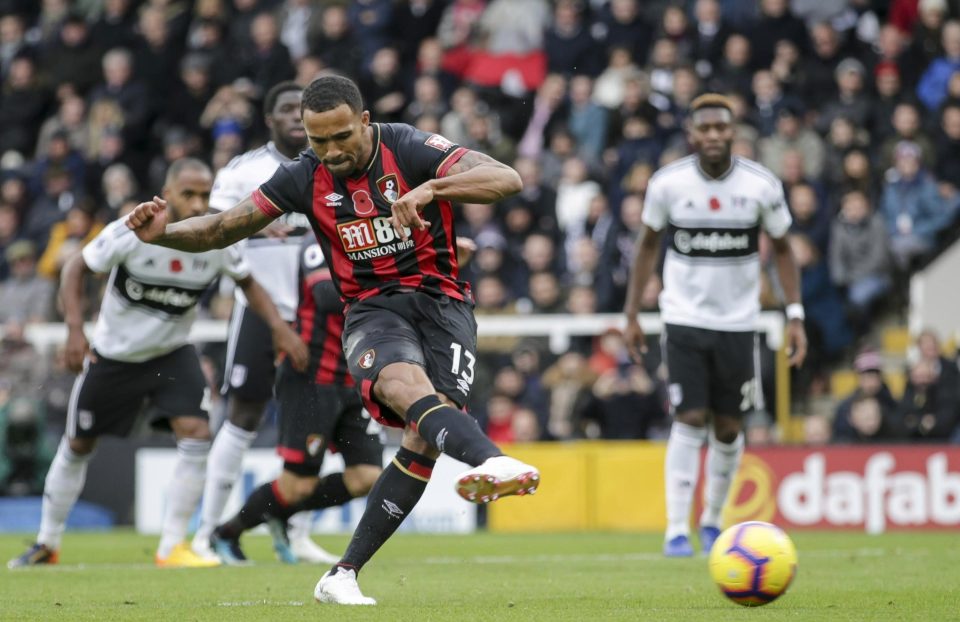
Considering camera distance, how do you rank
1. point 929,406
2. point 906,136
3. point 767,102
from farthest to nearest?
point 767,102, point 906,136, point 929,406

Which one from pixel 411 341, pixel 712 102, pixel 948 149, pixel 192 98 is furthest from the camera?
pixel 192 98

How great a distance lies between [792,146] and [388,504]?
1121 centimetres

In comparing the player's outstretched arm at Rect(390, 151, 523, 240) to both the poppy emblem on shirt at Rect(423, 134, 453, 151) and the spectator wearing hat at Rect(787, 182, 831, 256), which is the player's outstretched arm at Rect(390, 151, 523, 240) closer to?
the poppy emblem on shirt at Rect(423, 134, 453, 151)

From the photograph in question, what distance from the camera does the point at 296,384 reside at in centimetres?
984

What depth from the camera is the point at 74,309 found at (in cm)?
976

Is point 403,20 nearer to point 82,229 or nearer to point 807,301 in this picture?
point 82,229

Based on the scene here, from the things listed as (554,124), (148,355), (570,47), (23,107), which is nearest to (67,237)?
(23,107)

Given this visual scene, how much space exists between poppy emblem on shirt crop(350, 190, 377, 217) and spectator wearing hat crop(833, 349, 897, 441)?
8.64m

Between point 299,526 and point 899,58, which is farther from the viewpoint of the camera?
point 899,58

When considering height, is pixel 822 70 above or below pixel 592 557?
above

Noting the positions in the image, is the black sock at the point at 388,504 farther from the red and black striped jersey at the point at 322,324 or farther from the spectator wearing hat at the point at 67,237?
the spectator wearing hat at the point at 67,237

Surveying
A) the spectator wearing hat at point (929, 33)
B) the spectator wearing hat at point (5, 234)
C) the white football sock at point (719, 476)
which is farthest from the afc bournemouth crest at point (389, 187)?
the spectator wearing hat at point (5, 234)

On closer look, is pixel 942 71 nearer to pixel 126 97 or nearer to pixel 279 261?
pixel 279 261

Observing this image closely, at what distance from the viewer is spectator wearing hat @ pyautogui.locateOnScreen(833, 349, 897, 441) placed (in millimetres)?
14820
